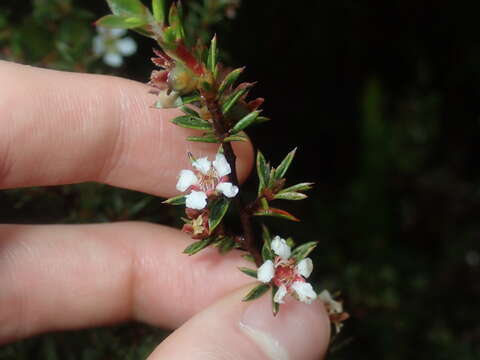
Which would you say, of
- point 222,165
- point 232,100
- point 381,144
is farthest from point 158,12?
point 381,144

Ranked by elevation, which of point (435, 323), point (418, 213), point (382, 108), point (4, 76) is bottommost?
point (435, 323)

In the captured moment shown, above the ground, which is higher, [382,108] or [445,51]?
[445,51]

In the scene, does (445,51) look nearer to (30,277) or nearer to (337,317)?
(337,317)

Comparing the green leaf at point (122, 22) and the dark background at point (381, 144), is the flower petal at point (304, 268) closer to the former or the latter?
the green leaf at point (122, 22)

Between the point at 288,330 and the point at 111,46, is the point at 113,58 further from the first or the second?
the point at 288,330

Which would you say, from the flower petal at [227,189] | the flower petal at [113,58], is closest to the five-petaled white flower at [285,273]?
the flower petal at [227,189]

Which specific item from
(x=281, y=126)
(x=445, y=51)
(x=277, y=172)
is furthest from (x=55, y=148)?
(x=445, y=51)
